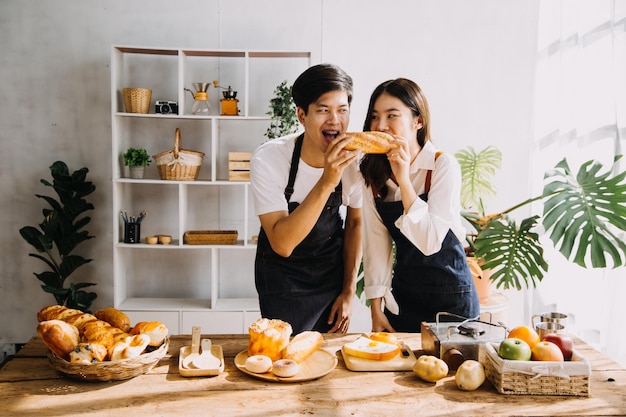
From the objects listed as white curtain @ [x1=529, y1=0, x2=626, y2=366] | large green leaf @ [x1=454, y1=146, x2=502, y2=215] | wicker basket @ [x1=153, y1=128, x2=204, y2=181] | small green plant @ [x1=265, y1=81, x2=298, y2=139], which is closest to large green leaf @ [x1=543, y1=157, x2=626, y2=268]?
white curtain @ [x1=529, y1=0, x2=626, y2=366]

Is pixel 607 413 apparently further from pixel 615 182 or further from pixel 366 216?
pixel 615 182

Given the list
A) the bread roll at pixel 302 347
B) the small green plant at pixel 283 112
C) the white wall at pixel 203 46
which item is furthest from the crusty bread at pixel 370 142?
the white wall at pixel 203 46

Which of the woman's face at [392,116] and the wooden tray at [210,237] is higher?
the woman's face at [392,116]

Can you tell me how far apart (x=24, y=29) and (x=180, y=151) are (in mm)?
1619

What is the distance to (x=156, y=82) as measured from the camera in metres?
4.37

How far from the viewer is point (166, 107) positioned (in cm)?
412

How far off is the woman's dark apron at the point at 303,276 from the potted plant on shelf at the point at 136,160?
202cm

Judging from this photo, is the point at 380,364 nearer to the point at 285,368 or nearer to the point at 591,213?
the point at 285,368

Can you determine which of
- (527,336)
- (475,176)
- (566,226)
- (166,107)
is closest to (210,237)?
(166,107)

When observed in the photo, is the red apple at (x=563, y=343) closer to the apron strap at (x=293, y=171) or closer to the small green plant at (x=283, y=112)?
the apron strap at (x=293, y=171)

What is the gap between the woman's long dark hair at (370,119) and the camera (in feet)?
7.32

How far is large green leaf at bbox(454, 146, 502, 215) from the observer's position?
4105 millimetres

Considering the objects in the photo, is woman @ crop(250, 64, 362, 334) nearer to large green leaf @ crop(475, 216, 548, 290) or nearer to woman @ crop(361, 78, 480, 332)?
woman @ crop(361, 78, 480, 332)

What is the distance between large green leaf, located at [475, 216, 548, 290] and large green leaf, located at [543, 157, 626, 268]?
0.87 feet
